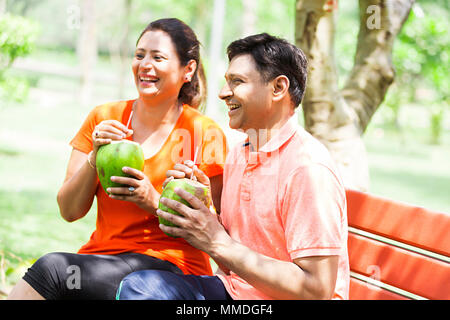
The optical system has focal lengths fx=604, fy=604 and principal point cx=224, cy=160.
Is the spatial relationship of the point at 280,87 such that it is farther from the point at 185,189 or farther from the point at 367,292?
the point at 367,292

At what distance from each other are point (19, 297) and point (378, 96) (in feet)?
9.64

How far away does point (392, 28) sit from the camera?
4.31m

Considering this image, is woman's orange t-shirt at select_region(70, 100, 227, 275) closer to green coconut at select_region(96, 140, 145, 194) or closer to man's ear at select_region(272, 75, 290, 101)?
green coconut at select_region(96, 140, 145, 194)

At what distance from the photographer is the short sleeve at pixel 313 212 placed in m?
2.18

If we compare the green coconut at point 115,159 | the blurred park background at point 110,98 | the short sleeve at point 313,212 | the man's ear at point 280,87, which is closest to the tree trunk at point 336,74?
the blurred park background at point 110,98

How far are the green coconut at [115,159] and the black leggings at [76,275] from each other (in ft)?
1.15

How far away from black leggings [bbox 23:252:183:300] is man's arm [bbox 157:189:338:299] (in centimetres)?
44

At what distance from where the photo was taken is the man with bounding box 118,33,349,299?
220cm

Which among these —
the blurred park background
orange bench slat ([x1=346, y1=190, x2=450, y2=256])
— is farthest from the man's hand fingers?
the blurred park background

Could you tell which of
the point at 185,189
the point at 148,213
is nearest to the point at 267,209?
the point at 185,189

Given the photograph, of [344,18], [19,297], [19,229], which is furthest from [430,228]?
[344,18]

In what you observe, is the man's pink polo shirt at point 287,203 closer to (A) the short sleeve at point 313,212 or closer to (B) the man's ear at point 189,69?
(A) the short sleeve at point 313,212

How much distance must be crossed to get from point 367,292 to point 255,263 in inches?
36.0

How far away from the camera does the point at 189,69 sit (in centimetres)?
322
